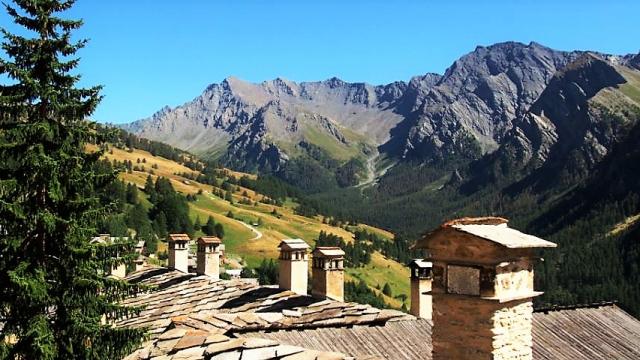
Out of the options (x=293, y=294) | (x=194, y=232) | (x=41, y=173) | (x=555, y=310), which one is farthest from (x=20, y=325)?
(x=194, y=232)

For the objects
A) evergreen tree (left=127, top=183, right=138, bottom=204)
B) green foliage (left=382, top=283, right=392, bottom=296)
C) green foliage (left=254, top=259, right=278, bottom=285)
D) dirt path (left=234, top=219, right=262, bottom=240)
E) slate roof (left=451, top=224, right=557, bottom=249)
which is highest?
evergreen tree (left=127, top=183, right=138, bottom=204)

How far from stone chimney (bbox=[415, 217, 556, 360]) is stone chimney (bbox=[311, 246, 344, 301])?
1125 centimetres

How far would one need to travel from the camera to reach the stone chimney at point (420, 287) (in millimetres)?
21422

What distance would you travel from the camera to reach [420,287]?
2242 cm

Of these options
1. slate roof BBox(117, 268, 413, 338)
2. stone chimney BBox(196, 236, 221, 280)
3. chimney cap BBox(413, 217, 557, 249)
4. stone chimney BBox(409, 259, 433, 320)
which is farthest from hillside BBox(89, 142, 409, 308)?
chimney cap BBox(413, 217, 557, 249)

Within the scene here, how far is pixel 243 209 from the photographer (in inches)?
7505

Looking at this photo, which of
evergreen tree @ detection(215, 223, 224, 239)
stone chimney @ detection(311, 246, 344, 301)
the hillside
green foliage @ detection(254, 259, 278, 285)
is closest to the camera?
stone chimney @ detection(311, 246, 344, 301)

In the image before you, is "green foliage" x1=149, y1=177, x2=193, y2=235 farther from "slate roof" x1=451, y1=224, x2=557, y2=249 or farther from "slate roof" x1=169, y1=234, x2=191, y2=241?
"slate roof" x1=451, y1=224, x2=557, y2=249

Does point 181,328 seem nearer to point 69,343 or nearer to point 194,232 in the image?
point 69,343

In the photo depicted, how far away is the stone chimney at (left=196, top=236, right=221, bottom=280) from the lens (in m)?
29.3

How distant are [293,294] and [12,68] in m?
12.2

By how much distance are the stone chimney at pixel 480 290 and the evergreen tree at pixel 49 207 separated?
8369 millimetres

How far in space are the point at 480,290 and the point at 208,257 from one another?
20.8m

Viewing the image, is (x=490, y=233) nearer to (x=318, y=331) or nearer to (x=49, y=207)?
(x=318, y=331)
